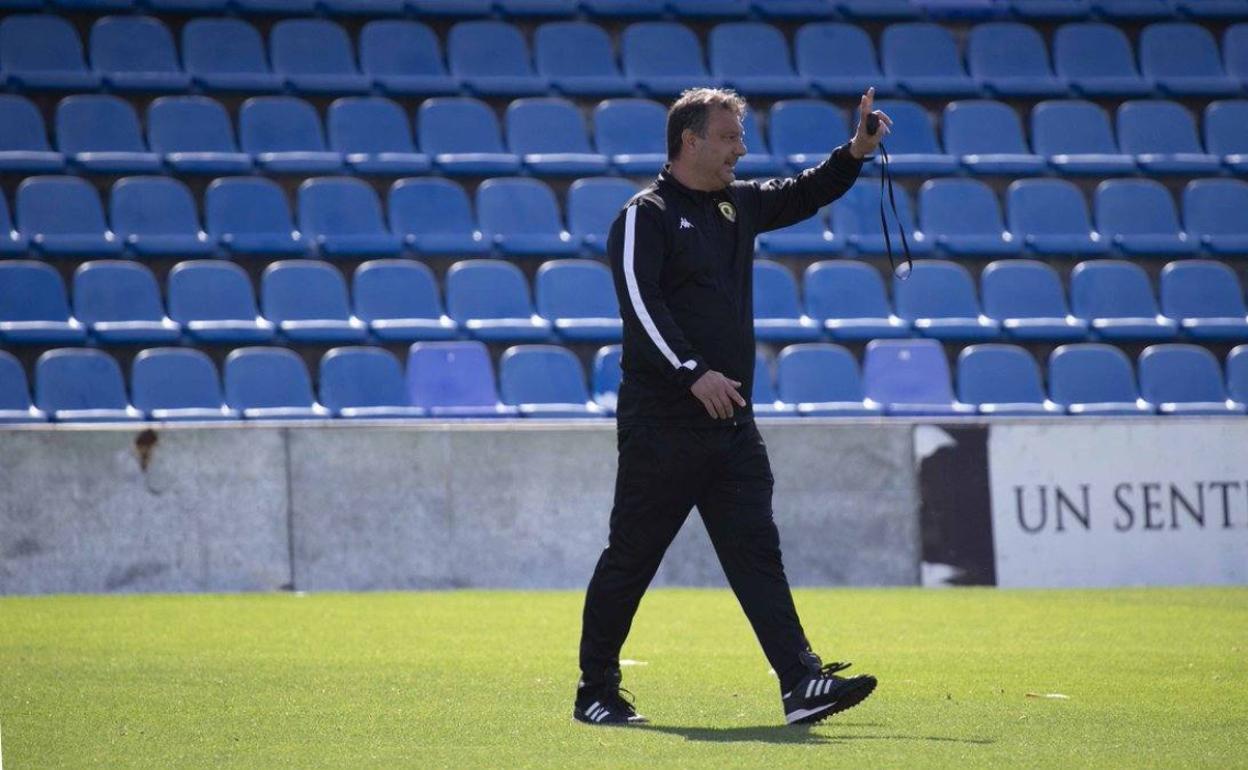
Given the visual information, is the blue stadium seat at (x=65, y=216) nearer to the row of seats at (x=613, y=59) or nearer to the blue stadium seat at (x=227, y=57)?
the row of seats at (x=613, y=59)

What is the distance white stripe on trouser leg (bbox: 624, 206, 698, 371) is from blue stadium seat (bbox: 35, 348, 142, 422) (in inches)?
272

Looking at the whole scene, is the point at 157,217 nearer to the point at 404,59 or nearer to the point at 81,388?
the point at 81,388

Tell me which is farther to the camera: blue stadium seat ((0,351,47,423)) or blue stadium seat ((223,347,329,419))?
blue stadium seat ((223,347,329,419))

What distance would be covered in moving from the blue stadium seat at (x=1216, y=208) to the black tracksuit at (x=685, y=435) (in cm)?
1010

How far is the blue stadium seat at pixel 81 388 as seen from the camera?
467 inches

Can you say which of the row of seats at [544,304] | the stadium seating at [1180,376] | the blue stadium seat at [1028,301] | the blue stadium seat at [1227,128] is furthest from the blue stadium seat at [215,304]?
the blue stadium seat at [1227,128]

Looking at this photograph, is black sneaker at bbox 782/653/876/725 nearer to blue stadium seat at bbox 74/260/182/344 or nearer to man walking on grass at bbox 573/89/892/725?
man walking on grass at bbox 573/89/892/725

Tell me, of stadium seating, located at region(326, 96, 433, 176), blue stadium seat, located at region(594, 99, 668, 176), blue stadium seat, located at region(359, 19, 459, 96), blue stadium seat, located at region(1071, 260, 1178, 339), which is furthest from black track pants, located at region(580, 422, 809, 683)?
blue stadium seat, located at region(359, 19, 459, 96)

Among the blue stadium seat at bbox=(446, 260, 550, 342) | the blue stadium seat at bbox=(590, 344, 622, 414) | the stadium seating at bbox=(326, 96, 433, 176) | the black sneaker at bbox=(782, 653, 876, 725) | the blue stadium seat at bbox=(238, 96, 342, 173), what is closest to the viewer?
the black sneaker at bbox=(782, 653, 876, 725)

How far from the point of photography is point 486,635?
27.9 ft

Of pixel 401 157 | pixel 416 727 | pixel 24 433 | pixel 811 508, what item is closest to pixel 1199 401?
pixel 811 508

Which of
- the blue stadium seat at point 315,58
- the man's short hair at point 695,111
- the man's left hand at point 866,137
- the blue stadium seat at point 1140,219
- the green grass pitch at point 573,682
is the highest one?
the blue stadium seat at point 315,58

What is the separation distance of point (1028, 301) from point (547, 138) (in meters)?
4.02

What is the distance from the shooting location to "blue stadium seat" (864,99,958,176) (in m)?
15.0
